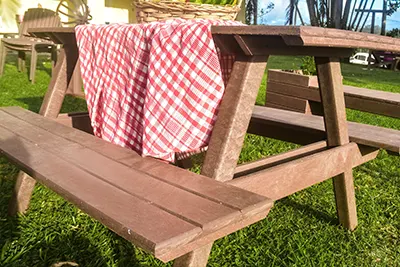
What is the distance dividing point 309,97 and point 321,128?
61.3 inches

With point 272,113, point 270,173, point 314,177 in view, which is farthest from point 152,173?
point 272,113

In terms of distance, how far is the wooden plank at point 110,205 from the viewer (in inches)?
34.8

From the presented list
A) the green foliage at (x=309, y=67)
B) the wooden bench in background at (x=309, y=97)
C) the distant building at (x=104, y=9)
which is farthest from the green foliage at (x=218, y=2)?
the distant building at (x=104, y=9)

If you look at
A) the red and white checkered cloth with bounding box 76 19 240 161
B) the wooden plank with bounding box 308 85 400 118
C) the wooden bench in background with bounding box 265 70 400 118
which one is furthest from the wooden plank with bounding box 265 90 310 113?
the red and white checkered cloth with bounding box 76 19 240 161

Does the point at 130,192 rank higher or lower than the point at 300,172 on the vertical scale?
higher

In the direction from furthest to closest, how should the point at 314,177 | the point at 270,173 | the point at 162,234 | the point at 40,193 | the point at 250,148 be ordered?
the point at 250,148
the point at 40,193
the point at 314,177
the point at 270,173
the point at 162,234

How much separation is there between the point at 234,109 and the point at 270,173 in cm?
27

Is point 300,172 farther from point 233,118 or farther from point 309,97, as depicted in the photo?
point 309,97

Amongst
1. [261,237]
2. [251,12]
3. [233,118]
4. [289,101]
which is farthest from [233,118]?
[251,12]

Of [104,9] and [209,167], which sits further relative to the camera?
[104,9]

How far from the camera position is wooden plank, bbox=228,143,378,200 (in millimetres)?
1385

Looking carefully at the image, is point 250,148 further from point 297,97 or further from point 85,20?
point 85,20

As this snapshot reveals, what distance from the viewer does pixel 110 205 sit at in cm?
103

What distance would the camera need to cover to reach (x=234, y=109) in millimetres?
1300
